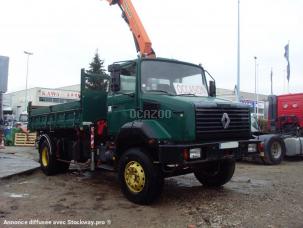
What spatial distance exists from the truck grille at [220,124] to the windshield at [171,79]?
96cm

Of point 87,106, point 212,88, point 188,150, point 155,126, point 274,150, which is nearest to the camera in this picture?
point 188,150

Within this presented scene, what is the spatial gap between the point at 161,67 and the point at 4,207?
4014mm

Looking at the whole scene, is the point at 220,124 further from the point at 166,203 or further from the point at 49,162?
the point at 49,162

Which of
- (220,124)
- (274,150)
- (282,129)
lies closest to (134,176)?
(220,124)

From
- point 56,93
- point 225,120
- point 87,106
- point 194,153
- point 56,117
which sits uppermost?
point 56,93

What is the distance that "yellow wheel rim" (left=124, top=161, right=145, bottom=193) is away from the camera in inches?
286

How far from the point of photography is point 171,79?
8.15 m

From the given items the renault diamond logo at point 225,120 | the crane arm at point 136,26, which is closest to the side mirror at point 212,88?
the renault diamond logo at point 225,120

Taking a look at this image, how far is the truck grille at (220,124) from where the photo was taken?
704cm

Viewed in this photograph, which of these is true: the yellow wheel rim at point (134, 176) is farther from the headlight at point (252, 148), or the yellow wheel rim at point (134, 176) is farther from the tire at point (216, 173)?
the headlight at point (252, 148)

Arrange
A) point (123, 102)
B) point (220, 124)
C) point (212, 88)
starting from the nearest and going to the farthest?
point (220, 124), point (123, 102), point (212, 88)

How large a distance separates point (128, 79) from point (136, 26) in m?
7.07

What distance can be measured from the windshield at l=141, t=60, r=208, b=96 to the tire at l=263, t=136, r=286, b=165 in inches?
241

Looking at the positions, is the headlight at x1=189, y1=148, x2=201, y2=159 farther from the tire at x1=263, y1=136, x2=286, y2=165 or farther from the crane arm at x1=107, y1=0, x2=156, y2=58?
the tire at x1=263, y1=136, x2=286, y2=165
